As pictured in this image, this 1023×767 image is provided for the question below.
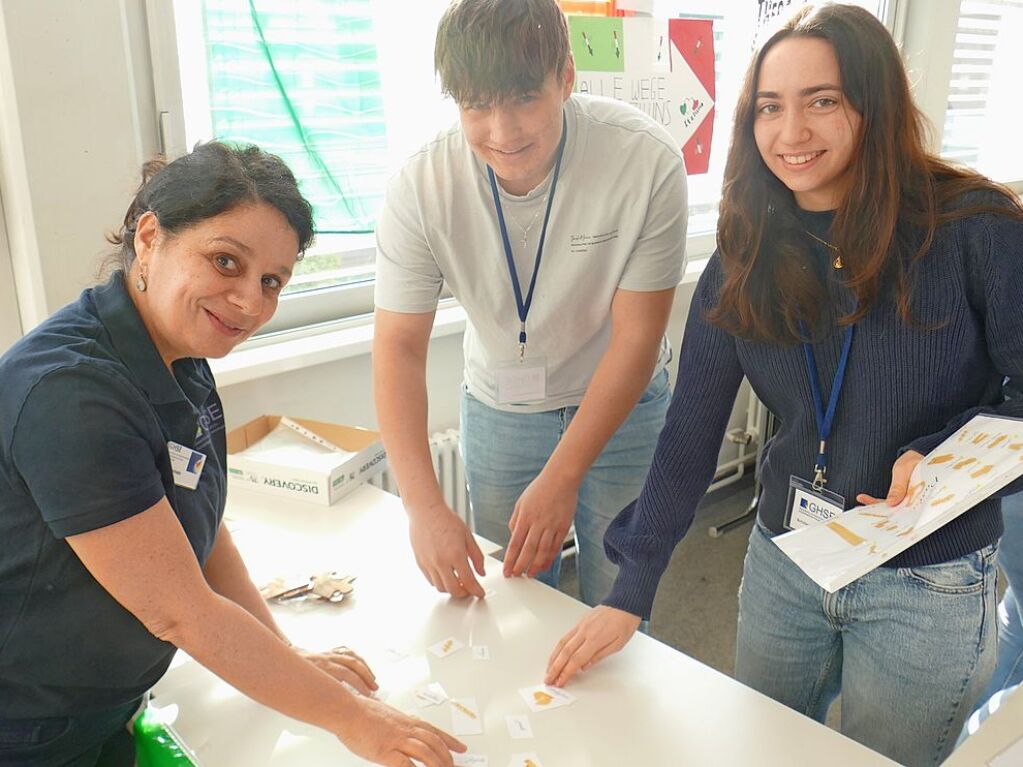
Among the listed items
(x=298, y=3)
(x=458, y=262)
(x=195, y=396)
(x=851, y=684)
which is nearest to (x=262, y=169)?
(x=195, y=396)

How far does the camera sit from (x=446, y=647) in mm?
1277

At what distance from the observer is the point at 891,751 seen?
1.23 m

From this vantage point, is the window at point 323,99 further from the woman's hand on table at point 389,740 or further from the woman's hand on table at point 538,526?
the woman's hand on table at point 389,740

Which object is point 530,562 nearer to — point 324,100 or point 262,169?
point 262,169

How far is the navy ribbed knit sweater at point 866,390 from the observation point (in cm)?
111

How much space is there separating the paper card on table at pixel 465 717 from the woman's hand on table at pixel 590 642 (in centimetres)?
12

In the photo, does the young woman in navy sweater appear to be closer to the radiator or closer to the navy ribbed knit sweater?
the navy ribbed knit sweater

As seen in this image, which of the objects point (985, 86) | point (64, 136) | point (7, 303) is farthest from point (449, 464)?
point (985, 86)

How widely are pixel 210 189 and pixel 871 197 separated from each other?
0.86 metres

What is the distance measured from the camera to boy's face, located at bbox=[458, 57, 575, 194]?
1317 mm

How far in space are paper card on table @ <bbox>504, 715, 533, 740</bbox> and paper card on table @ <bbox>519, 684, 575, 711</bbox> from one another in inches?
1.1

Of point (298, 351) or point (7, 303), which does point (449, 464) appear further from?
point (7, 303)

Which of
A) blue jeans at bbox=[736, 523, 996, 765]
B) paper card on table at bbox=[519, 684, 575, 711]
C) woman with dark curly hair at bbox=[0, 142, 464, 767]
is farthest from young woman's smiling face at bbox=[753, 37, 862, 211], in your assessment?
paper card on table at bbox=[519, 684, 575, 711]

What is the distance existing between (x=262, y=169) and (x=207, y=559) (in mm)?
586
